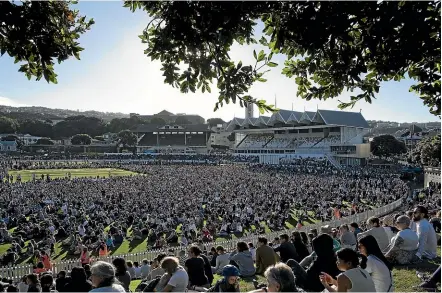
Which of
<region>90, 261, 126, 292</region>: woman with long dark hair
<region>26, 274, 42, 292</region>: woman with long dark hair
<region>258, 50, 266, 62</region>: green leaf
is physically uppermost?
<region>258, 50, 266, 62</region>: green leaf

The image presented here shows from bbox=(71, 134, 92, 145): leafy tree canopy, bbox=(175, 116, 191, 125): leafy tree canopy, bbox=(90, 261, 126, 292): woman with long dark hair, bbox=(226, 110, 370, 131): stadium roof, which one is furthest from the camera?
bbox=(175, 116, 191, 125): leafy tree canopy

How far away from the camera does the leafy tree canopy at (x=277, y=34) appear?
13.1 feet

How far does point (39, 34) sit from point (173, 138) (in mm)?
100854

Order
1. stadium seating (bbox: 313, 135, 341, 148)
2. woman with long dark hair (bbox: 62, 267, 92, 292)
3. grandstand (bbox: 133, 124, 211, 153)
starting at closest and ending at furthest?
1. woman with long dark hair (bbox: 62, 267, 92, 292)
2. stadium seating (bbox: 313, 135, 341, 148)
3. grandstand (bbox: 133, 124, 211, 153)

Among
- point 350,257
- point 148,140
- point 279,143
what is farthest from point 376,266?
point 148,140

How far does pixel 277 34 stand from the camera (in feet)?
14.3

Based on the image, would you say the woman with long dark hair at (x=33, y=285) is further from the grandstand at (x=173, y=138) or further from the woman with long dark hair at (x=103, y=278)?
the grandstand at (x=173, y=138)

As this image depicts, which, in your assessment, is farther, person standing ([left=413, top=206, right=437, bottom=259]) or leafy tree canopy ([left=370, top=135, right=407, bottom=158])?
leafy tree canopy ([left=370, top=135, right=407, bottom=158])

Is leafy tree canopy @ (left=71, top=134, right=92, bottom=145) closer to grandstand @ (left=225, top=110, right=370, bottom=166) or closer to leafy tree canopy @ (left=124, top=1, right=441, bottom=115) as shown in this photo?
grandstand @ (left=225, top=110, right=370, bottom=166)

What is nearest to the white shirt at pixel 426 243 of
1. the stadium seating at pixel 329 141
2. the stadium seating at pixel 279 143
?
the stadium seating at pixel 329 141

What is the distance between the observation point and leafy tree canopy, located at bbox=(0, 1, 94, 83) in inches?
162

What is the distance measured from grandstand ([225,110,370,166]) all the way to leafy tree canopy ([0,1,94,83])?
197ft

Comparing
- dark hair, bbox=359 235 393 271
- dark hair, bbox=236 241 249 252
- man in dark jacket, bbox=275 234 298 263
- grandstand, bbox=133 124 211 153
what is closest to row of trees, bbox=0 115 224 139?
grandstand, bbox=133 124 211 153

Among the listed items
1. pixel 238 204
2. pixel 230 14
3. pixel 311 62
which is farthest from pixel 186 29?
pixel 238 204
